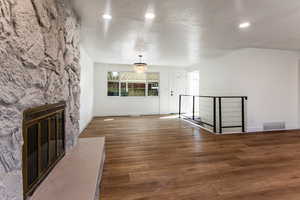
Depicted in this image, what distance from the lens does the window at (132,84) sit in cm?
708

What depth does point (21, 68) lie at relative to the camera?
1.02 metres

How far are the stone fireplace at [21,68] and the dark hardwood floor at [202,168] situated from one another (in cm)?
103

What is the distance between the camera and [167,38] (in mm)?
3525

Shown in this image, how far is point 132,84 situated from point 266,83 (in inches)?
199

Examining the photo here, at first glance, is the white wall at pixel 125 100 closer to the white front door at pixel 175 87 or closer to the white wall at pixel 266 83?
the white front door at pixel 175 87

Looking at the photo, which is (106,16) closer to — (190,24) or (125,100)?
(190,24)

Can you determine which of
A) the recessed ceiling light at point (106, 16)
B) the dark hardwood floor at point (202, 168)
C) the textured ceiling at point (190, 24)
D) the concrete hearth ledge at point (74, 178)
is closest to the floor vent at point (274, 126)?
the dark hardwood floor at point (202, 168)

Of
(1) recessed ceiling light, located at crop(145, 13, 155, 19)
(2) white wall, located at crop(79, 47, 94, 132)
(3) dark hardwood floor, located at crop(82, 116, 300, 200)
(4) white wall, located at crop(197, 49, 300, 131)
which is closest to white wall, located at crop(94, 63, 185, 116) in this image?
(2) white wall, located at crop(79, 47, 94, 132)

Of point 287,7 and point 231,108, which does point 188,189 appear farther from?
point 231,108

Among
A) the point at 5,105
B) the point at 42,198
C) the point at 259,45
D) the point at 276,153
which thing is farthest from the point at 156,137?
the point at 259,45

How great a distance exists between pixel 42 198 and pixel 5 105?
2.52 ft

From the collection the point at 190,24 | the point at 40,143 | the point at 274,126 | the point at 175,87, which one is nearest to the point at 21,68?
the point at 40,143

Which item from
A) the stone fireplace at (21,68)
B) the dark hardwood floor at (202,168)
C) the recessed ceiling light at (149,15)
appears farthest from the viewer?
the recessed ceiling light at (149,15)

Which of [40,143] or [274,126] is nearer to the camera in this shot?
[40,143]
